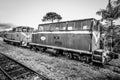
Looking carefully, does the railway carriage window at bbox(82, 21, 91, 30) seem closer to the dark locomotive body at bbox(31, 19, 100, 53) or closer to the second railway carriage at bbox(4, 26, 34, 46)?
the dark locomotive body at bbox(31, 19, 100, 53)

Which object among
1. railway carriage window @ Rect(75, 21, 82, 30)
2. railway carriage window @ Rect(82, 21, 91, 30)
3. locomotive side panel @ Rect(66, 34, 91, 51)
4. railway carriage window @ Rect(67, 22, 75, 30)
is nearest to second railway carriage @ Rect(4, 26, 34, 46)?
railway carriage window @ Rect(67, 22, 75, 30)

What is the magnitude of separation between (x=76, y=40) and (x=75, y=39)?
0.40ft

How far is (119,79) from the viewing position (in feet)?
13.2

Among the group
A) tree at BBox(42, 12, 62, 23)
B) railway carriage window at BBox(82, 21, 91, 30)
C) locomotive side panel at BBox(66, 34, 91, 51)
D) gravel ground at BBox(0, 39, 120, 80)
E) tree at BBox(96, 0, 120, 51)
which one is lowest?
gravel ground at BBox(0, 39, 120, 80)

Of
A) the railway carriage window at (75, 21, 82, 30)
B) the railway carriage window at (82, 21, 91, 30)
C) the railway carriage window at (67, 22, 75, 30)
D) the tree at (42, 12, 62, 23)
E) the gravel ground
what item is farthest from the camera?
the tree at (42, 12, 62, 23)

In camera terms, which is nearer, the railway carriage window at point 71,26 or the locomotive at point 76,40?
the locomotive at point 76,40

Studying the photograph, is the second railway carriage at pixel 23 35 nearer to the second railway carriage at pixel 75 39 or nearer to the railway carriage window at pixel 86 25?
the second railway carriage at pixel 75 39

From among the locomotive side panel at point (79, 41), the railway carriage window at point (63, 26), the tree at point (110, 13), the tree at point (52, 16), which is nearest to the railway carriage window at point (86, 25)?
the locomotive side panel at point (79, 41)

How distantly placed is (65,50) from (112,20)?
8.67 metres

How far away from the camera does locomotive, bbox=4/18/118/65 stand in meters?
5.49

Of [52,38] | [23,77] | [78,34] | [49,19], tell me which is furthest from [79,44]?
[49,19]

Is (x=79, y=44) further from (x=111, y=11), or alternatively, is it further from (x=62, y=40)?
(x=111, y=11)

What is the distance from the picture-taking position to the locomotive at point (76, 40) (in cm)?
549

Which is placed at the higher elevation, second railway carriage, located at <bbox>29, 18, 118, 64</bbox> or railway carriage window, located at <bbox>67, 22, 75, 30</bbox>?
railway carriage window, located at <bbox>67, 22, 75, 30</bbox>
